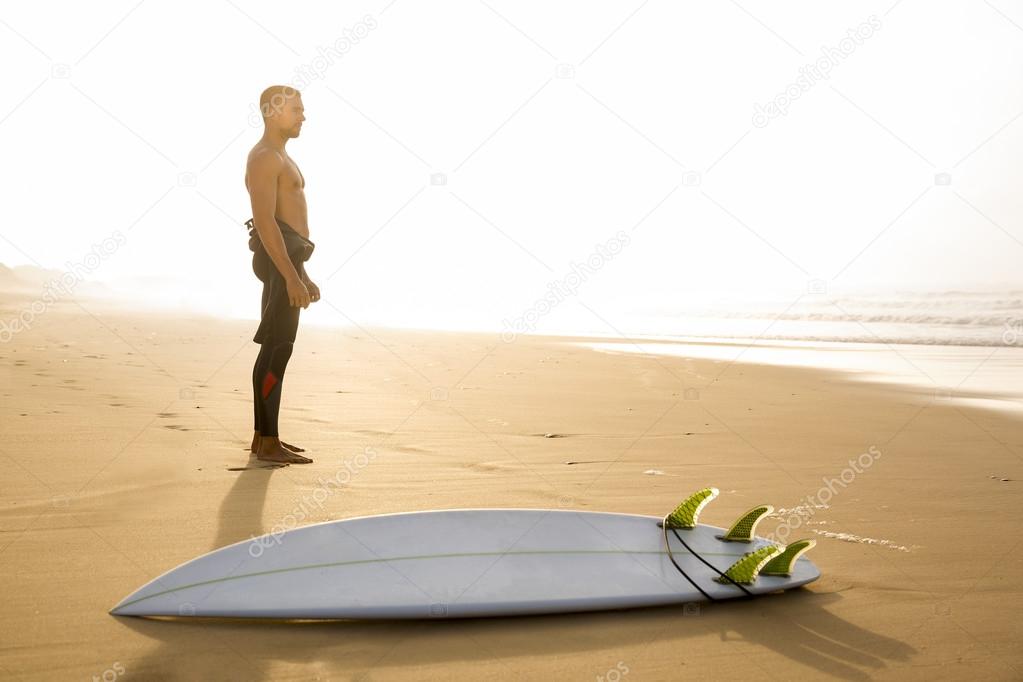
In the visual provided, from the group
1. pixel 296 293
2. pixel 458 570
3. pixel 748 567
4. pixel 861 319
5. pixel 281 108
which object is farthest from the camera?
pixel 861 319

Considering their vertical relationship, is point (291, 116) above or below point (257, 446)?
above

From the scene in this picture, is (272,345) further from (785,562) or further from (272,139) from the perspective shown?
(785,562)

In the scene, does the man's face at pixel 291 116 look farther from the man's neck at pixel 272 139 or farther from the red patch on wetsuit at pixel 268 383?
the red patch on wetsuit at pixel 268 383

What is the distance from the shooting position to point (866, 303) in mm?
25297

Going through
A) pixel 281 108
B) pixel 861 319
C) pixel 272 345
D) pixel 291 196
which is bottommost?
pixel 272 345

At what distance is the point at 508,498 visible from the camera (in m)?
3.50

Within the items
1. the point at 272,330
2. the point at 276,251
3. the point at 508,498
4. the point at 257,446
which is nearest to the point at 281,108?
the point at 276,251

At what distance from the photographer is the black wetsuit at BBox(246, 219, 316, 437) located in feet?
13.6

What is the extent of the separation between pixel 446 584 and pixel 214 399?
421 centimetres

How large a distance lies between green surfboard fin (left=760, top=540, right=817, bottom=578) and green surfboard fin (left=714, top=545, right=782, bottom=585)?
0.13 feet

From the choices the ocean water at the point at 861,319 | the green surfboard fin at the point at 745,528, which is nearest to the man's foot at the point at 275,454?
the green surfboard fin at the point at 745,528

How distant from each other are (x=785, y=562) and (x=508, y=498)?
51.2 inches

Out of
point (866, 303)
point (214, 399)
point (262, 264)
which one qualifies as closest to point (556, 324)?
point (866, 303)

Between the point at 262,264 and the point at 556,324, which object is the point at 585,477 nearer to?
the point at 262,264
